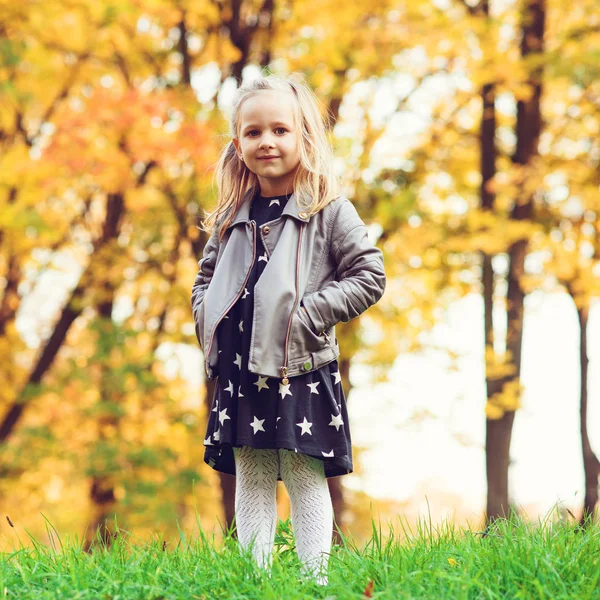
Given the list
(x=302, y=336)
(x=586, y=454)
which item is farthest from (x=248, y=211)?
(x=586, y=454)

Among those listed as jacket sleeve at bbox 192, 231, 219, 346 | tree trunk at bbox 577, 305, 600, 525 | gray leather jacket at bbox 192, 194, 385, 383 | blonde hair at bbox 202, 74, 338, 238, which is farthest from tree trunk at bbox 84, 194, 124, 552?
gray leather jacket at bbox 192, 194, 385, 383

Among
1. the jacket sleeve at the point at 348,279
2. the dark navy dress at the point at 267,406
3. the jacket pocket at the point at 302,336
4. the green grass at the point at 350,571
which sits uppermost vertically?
the jacket sleeve at the point at 348,279

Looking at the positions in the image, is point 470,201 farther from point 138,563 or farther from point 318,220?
point 138,563

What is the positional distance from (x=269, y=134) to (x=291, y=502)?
1317 millimetres

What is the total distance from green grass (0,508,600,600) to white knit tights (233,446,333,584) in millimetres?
79

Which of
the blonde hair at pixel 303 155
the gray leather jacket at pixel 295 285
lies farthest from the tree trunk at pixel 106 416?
the gray leather jacket at pixel 295 285

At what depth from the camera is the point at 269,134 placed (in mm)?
2801

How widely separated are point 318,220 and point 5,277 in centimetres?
977

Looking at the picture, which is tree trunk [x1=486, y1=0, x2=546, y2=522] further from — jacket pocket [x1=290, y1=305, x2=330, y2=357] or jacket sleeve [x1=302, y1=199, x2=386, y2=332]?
jacket pocket [x1=290, y1=305, x2=330, y2=357]

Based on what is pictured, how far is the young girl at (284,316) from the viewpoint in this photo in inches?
104

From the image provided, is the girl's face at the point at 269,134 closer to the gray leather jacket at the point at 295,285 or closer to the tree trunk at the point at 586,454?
the gray leather jacket at the point at 295,285

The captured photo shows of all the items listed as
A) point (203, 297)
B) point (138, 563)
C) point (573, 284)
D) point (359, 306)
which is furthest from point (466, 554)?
point (573, 284)

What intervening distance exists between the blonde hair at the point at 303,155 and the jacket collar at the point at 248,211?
0.06ft

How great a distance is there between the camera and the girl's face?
9.19ft
